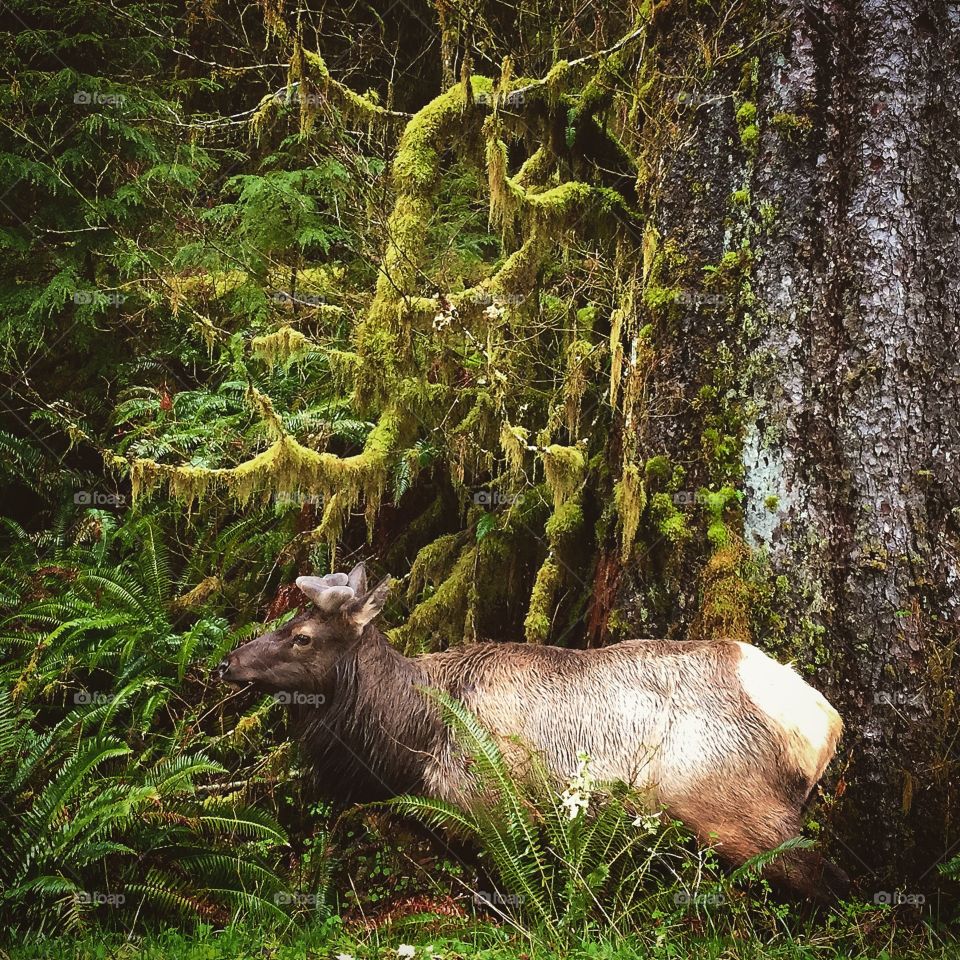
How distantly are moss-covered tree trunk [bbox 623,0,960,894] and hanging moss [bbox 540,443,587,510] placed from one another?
1.22 meters

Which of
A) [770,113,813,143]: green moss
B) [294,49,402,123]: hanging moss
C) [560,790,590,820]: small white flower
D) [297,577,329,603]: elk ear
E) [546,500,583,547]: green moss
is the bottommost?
[560,790,590,820]: small white flower

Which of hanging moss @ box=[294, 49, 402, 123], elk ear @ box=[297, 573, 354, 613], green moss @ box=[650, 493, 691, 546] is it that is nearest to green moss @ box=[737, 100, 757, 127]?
green moss @ box=[650, 493, 691, 546]

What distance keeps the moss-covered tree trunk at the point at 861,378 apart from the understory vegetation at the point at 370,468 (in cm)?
10

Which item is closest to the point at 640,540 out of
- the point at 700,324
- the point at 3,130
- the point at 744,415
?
the point at 744,415

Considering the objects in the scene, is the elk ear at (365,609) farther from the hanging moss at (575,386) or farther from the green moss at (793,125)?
the green moss at (793,125)

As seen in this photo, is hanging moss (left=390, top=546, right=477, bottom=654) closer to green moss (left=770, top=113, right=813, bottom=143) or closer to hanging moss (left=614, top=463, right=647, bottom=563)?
hanging moss (left=614, top=463, right=647, bottom=563)

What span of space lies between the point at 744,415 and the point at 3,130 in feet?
25.1

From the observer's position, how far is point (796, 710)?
4.66 m

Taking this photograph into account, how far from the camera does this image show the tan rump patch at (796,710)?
4.64 m

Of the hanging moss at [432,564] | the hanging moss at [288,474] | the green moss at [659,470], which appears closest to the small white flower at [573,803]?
A: the green moss at [659,470]

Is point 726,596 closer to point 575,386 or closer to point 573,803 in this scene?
point 573,803

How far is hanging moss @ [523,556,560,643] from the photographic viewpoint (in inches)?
263

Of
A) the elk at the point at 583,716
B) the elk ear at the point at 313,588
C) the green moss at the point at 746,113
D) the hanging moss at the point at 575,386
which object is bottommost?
the elk at the point at 583,716

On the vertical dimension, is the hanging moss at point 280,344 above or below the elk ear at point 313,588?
above
